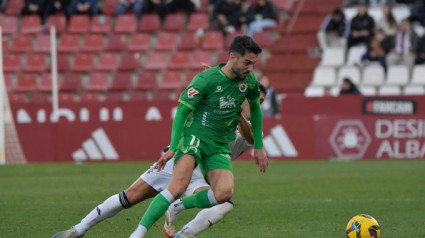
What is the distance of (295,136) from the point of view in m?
21.6

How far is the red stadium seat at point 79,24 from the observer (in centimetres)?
2853

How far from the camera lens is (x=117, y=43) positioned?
27844 mm

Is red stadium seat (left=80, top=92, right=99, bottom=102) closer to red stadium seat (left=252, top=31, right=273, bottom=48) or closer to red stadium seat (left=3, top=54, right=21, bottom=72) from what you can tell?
red stadium seat (left=3, top=54, right=21, bottom=72)

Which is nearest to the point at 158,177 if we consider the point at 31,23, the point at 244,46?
the point at 244,46

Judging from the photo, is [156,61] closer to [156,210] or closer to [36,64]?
[36,64]

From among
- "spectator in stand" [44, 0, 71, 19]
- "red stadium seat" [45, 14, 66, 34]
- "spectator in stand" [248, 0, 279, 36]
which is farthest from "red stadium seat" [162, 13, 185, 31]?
"spectator in stand" [44, 0, 71, 19]

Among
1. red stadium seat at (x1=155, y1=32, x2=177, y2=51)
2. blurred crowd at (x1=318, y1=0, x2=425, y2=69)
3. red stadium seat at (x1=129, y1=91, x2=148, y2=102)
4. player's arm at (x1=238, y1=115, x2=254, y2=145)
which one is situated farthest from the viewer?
red stadium seat at (x1=155, y1=32, x2=177, y2=51)

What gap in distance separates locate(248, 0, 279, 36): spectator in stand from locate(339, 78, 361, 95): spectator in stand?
179 inches

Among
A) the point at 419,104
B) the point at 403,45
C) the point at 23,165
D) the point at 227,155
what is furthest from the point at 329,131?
the point at 227,155

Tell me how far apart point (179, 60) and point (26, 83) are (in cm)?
484

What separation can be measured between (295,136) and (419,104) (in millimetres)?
3109

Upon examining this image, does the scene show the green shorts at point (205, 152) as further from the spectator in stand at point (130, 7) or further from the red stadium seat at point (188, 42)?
the spectator in stand at point (130, 7)

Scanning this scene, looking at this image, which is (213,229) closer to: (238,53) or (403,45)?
(238,53)

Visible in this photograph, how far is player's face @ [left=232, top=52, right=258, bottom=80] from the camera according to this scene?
26.5ft
